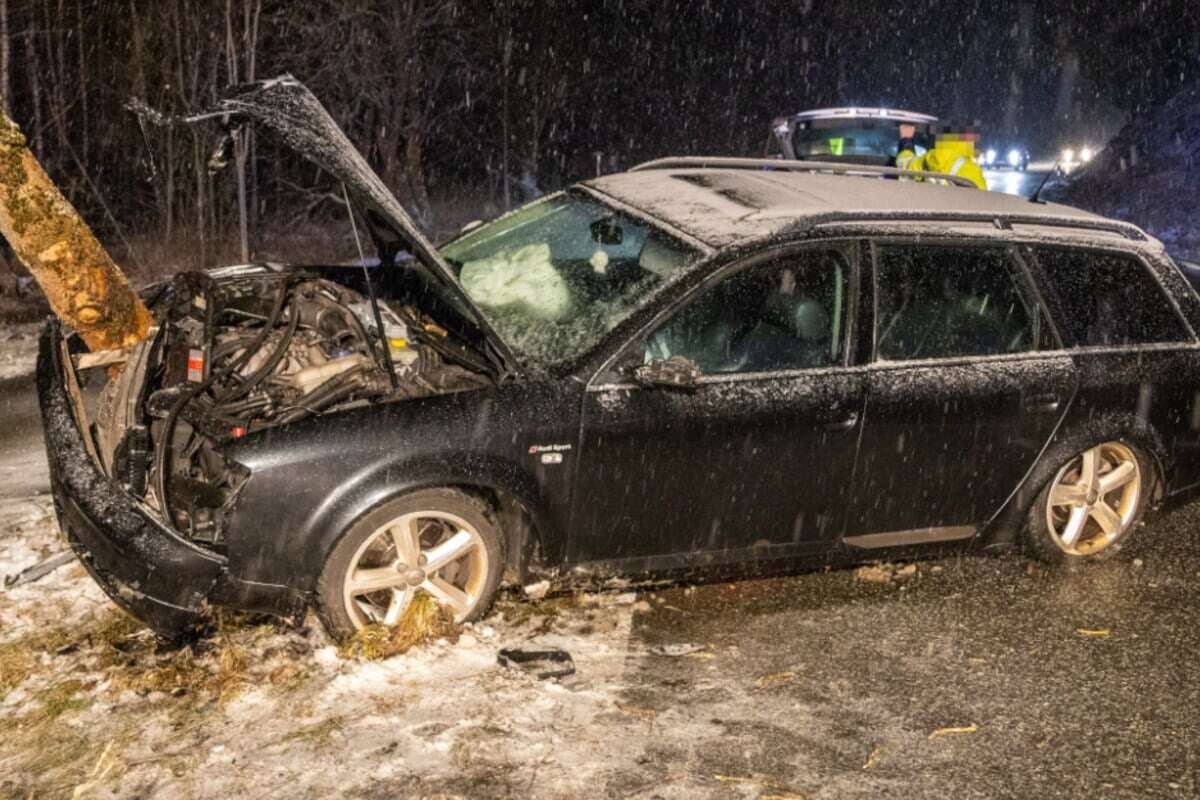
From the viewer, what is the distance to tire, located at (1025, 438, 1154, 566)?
4934mm

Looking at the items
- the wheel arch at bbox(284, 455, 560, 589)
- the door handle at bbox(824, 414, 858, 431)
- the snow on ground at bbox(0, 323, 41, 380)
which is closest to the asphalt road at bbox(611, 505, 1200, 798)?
the wheel arch at bbox(284, 455, 560, 589)

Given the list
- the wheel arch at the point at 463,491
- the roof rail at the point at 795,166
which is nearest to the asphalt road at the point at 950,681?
the wheel arch at the point at 463,491

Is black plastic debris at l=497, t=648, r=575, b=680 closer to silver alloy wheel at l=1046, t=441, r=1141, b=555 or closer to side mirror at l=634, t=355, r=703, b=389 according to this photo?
side mirror at l=634, t=355, r=703, b=389

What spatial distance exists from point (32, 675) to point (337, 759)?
4.01ft

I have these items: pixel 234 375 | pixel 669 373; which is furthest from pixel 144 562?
pixel 669 373

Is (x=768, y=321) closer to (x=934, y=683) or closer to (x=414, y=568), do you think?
(x=934, y=683)

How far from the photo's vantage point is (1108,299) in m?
4.95

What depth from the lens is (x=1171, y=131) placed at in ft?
79.2

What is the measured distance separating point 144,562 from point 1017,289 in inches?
145

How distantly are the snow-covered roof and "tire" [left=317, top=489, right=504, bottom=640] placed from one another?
145cm

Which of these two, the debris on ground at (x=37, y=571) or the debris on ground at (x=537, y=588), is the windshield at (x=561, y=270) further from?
the debris on ground at (x=37, y=571)

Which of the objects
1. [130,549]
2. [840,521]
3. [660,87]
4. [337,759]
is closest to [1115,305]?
[840,521]

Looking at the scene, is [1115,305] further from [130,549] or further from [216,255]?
[216,255]

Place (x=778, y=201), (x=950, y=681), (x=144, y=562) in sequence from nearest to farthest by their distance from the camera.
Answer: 1. (x=144, y=562)
2. (x=950, y=681)
3. (x=778, y=201)
